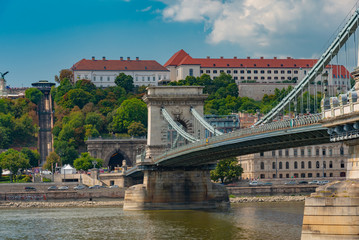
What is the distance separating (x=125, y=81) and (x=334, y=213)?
433 ft

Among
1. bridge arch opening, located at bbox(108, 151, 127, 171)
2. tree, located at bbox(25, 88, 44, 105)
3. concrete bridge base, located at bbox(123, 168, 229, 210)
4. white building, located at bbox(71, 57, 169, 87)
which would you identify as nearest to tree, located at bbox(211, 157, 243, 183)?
concrete bridge base, located at bbox(123, 168, 229, 210)

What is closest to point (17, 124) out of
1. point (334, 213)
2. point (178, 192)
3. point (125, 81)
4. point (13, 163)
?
point (125, 81)

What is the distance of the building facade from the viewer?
100375mm

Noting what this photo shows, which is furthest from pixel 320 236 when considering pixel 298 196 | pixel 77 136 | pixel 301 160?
pixel 77 136

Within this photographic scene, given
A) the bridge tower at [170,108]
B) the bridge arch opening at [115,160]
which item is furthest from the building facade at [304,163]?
the bridge tower at [170,108]

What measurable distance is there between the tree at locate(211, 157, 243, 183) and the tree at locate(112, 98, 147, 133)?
39208 mm

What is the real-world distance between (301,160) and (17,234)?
192 feet

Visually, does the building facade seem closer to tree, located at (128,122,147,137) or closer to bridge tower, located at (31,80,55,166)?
tree, located at (128,122,147,137)

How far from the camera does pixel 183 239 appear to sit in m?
44.6

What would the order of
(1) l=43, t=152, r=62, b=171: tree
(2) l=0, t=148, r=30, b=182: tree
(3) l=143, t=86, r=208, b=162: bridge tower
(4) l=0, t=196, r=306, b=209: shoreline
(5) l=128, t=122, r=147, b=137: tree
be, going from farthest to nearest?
(5) l=128, t=122, r=147, b=137: tree
(1) l=43, t=152, r=62, b=171: tree
(2) l=0, t=148, r=30, b=182: tree
(4) l=0, t=196, r=306, b=209: shoreline
(3) l=143, t=86, r=208, b=162: bridge tower

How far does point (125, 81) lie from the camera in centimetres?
16088

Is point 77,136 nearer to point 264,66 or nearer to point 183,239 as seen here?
point 264,66

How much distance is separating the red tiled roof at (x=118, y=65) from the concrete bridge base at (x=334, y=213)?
138 meters

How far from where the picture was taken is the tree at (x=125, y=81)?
6334 inches
